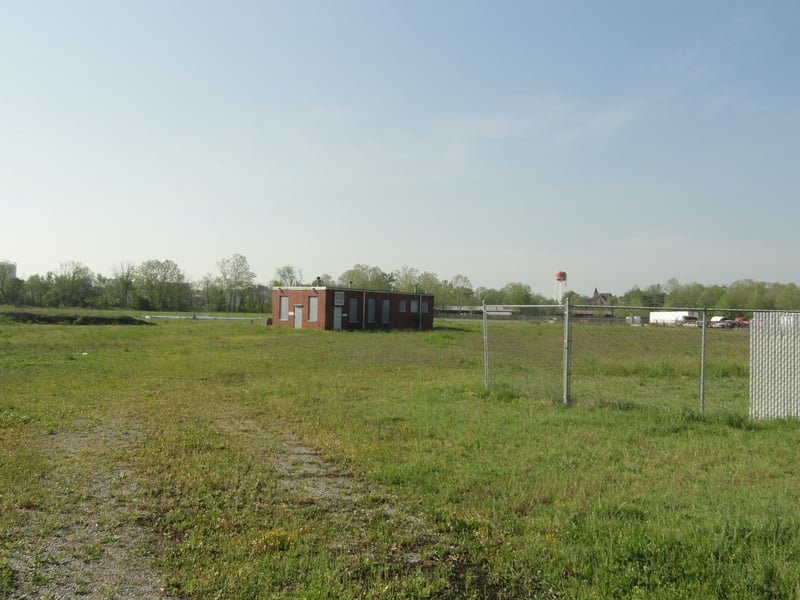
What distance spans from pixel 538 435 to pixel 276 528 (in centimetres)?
447

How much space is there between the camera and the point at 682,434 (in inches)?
327

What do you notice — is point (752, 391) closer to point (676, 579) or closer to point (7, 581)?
point (676, 579)

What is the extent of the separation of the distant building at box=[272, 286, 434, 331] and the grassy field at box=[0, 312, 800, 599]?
2781 cm

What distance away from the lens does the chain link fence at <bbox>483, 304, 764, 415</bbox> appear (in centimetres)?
1034

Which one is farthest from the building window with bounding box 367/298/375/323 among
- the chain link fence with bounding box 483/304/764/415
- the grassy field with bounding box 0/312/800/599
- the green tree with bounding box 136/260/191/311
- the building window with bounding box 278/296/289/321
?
the green tree with bounding box 136/260/191/311

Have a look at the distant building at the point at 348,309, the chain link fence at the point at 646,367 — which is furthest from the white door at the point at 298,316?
the chain link fence at the point at 646,367

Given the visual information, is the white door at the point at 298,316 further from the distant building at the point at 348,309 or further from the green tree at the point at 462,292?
the green tree at the point at 462,292

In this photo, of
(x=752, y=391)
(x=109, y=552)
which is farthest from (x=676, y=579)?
(x=752, y=391)

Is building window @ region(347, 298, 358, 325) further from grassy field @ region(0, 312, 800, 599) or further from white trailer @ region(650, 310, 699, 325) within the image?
grassy field @ region(0, 312, 800, 599)

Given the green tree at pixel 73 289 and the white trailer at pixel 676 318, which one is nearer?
the white trailer at pixel 676 318

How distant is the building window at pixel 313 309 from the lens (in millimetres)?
41000

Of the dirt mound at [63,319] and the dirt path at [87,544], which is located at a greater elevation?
the dirt mound at [63,319]

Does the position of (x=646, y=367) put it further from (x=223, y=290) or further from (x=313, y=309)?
(x=223, y=290)

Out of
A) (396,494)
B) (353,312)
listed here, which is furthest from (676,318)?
(396,494)
